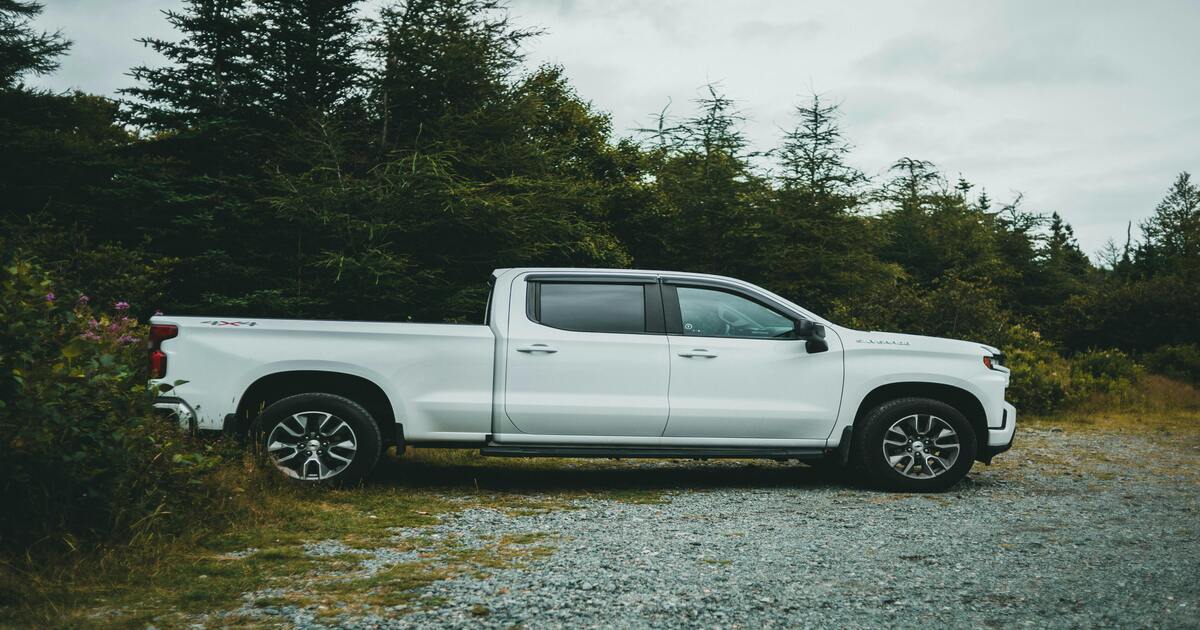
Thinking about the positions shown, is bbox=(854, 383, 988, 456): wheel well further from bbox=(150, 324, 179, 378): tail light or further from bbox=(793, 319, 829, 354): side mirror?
bbox=(150, 324, 179, 378): tail light

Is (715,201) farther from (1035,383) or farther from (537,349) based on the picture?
(537,349)

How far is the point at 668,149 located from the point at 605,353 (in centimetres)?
1612

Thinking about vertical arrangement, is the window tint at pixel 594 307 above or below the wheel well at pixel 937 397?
above

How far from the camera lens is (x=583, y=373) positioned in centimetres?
657

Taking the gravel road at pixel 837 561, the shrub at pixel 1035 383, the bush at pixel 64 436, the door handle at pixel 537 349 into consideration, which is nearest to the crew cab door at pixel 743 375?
the gravel road at pixel 837 561

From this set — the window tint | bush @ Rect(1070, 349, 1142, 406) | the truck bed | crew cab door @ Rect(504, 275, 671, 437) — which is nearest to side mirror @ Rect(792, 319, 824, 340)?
crew cab door @ Rect(504, 275, 671, 437)

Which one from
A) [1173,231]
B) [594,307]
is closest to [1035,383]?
[594,307]

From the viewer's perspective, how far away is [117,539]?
4516 millimetres

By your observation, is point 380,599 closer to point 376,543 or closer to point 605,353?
point 376,543

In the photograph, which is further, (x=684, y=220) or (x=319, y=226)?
(x=684, y=220)

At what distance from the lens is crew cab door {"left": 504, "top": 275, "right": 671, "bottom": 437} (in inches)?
257

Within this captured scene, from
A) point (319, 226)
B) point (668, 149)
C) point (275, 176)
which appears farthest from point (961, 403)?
point (668, 149)

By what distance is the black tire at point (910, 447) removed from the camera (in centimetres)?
679

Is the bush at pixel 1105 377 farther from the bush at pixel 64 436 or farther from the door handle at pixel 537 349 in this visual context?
the bush at pixel 64 436
